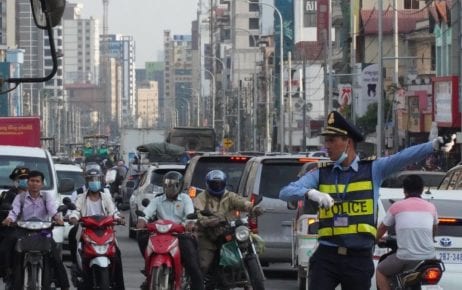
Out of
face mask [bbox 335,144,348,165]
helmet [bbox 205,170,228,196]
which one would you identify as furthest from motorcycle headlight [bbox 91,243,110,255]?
face mask [bbox 335,144,348,165]

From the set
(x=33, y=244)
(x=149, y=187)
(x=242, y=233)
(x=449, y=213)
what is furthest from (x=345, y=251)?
(x=149, y=187)

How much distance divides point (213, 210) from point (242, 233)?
37.2 inches

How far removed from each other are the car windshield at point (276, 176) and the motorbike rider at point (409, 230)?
26.9ft

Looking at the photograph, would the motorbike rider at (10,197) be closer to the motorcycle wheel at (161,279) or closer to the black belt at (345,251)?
the motorcycle wheel at (161,279)

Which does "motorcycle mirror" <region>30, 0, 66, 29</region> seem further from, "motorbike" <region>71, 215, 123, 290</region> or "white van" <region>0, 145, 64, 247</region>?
"white van" <region>0, 145, 64, 247</region>

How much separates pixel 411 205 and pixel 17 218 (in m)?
5.03

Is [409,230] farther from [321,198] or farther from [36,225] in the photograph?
[36,225]

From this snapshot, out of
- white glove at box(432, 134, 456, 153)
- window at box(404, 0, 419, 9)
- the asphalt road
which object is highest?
window at box(404, 0, 419, 9)

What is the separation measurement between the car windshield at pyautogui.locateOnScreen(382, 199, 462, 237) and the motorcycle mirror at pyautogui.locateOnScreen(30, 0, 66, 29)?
21.0ft

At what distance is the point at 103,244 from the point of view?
1617 centimetres

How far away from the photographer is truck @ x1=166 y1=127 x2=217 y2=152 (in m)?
69.1

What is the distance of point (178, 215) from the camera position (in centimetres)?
1628

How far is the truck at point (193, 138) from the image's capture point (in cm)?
6912

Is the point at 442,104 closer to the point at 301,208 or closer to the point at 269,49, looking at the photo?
the point at 301,208
